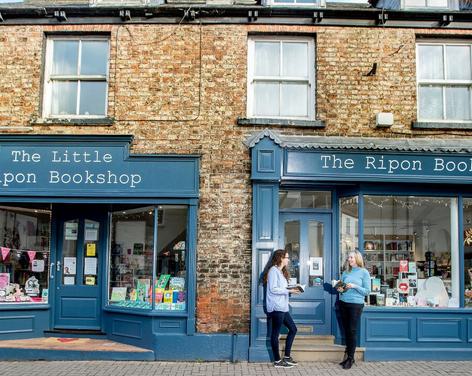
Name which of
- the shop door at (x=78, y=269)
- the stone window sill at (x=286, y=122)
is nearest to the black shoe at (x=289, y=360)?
the shop door at (x=78, y=269)

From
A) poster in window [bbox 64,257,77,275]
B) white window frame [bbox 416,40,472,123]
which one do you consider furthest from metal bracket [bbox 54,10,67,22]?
white window frame [bbox 416,40,472,123]

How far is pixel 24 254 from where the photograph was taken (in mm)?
10062

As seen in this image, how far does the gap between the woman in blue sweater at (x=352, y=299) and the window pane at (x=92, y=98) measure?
5252 mm

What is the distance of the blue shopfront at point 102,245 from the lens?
30.4 ft

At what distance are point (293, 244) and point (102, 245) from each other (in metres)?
3.61

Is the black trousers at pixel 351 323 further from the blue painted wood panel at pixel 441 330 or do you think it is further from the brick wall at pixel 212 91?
the brick wall at pixel 212 91

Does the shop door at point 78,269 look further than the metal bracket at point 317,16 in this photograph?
Yes

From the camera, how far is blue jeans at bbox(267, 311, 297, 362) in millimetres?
8484

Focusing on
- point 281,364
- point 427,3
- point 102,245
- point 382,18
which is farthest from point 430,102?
point 102,245

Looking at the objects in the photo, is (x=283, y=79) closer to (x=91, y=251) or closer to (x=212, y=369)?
(x=91, y=251)

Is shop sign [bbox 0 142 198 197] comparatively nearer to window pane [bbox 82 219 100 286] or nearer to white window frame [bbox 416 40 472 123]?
window pane [bbox 82 219 100 286]

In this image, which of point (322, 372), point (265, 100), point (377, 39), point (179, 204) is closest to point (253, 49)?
point (265, 100)

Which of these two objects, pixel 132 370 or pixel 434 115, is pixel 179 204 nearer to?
pixel 132 370

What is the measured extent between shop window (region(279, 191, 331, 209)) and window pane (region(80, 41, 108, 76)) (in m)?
4.11
